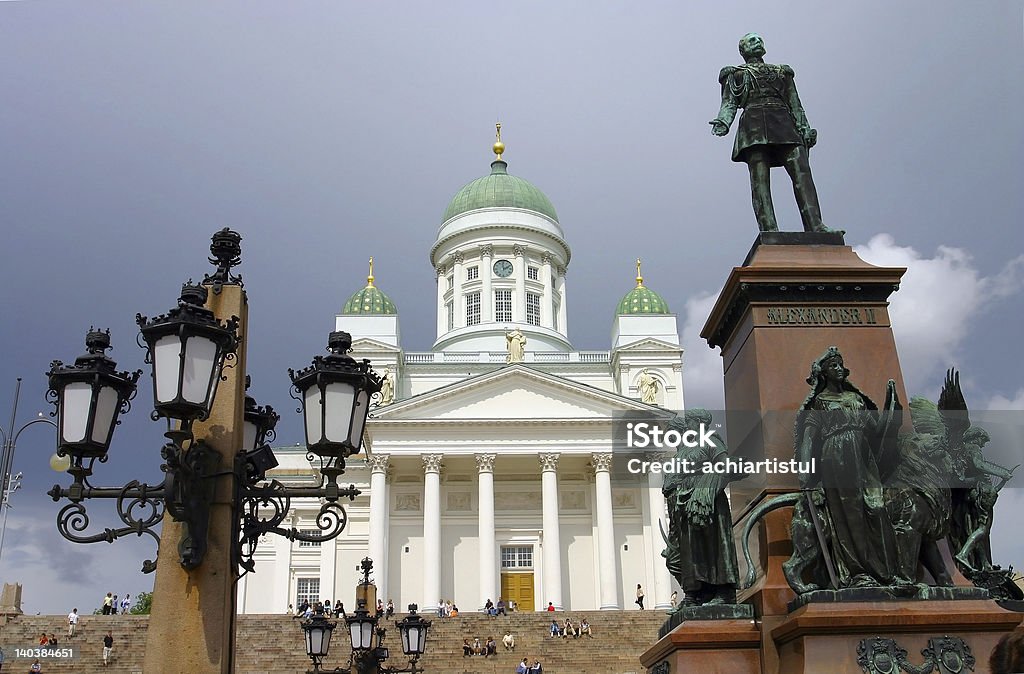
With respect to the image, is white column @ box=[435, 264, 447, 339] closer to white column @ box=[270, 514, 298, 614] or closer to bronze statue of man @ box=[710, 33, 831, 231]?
white column @ box=[270, 514, 298, 614]

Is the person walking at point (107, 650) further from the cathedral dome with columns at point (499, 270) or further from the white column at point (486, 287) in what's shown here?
the white column at point (486, 287)

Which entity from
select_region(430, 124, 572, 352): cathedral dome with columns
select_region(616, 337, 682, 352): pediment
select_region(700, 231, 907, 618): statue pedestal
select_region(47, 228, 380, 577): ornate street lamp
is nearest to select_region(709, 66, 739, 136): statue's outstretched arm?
select_region(700, 231, 907, 618): statue pedestal

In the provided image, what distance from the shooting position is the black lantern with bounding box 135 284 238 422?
518 cm

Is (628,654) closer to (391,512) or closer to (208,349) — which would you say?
(391,512)

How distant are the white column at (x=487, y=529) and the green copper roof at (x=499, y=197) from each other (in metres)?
25.5

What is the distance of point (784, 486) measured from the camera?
254 inches

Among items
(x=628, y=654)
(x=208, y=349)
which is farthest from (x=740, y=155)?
(x=628, y=654)

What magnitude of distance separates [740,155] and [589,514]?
48133 mm

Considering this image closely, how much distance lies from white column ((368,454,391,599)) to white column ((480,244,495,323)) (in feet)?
60.0

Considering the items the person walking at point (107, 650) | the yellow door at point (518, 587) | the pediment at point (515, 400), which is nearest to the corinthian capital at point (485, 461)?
the pediment at point (515, 400)

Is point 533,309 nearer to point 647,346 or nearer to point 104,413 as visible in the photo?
point 647,346

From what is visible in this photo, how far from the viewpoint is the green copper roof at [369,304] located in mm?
65000

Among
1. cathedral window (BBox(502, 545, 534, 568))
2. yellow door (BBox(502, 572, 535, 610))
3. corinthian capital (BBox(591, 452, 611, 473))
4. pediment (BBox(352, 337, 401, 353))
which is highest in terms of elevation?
pediment (BBox(352, 337, 401, 353))

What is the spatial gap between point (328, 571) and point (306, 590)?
2939 millimetres
